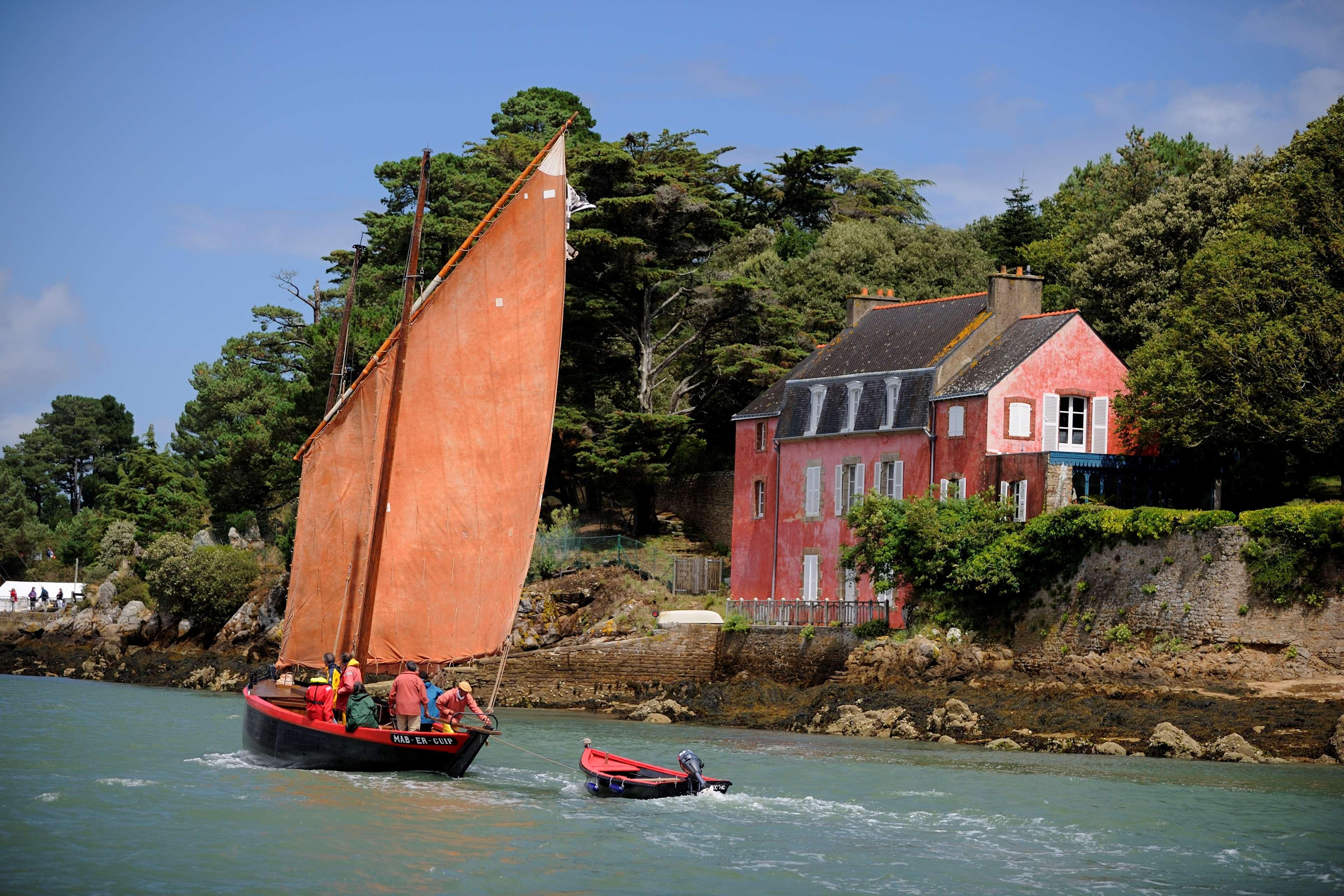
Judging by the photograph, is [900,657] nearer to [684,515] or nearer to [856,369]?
[856,369]

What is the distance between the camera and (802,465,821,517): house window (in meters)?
51.6

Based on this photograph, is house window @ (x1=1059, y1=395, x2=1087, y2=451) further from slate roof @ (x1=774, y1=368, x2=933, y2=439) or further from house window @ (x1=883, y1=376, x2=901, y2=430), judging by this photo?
house window @ (x1=883, y1=376, x2=901, y2=430)

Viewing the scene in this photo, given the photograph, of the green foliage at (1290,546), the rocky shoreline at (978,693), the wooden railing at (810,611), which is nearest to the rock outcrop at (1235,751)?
the rocky shoreline at (978,693)

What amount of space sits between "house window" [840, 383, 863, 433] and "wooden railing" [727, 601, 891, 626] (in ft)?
19.4

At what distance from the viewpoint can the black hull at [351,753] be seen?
2580 cm

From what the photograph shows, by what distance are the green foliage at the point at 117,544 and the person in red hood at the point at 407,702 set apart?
188ft

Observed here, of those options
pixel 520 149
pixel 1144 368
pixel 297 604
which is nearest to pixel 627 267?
pixel 520 149

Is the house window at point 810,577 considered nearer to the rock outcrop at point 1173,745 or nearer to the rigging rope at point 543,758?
the rigging rope at point 543,758

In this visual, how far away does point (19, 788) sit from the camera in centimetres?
2461

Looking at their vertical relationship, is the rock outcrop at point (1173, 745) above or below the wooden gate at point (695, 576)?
below

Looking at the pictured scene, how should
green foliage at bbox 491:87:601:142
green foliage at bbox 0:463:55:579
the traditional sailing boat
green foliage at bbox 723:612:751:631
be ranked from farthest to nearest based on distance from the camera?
green foliage at bbox 0:463:55:579 < green foliage at bbox 491:87:601:142 < green foliage at bbox 723:612:751:631 < the traditional sailing boat

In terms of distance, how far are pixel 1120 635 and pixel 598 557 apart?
22.9 m

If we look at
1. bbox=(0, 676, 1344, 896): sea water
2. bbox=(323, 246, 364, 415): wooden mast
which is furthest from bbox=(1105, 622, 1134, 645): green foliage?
bbox=(323, 246, 364, 415): wooden mast

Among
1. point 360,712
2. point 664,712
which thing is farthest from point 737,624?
point 360,712
